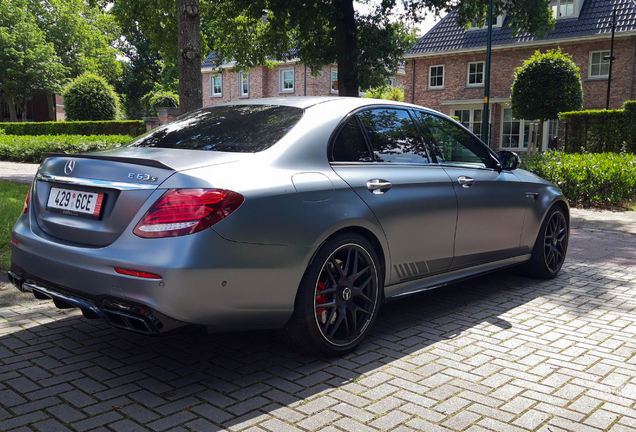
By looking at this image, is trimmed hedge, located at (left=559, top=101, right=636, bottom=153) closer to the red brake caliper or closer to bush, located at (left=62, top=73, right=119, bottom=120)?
the red brake caliper

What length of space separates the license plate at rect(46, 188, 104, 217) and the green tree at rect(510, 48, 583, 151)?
855 inches

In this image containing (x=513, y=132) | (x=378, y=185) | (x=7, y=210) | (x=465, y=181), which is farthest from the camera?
(x=513, y=132)

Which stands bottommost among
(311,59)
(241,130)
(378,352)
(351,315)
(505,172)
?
(378,352)

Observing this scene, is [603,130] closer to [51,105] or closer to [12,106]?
[12,106]

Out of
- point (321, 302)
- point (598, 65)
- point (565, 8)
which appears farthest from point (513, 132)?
point (321, 302)

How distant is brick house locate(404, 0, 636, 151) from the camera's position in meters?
27.9

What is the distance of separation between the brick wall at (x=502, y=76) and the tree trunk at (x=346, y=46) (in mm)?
17066

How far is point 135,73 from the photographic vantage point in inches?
2532

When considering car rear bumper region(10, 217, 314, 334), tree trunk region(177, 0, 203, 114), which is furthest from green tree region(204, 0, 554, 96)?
car rear bumper region(10, 217, 314, 334)

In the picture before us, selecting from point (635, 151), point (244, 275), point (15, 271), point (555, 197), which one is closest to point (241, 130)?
point (244, 275)

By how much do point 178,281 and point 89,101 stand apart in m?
34.9

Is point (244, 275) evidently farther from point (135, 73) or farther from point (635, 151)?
point (135, 73)

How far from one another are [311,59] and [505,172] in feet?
45.1

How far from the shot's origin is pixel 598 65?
94.2 feet
